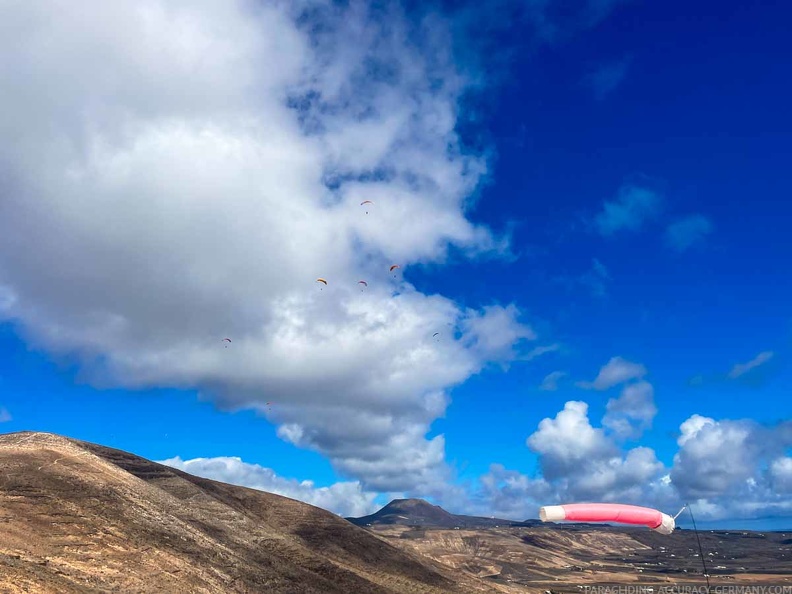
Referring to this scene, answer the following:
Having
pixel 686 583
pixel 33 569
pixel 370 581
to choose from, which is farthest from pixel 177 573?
pixel 686 583

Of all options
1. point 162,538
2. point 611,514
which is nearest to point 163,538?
point 162,538

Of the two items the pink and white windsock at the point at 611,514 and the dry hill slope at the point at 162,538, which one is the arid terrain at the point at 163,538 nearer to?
the dry hill slope at the point at 162,538

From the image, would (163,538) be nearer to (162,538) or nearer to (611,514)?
(162,538)

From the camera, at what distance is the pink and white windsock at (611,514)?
35125mm

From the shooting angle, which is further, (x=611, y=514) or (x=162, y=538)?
(x=162, y=538)

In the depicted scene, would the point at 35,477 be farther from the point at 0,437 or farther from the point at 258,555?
the point at 258,555

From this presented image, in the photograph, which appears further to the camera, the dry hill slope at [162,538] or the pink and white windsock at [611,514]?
the dry hill slope at [162,538]

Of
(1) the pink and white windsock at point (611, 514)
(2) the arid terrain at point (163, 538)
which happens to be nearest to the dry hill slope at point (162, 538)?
(2) the arid terrain at point (163, 538)

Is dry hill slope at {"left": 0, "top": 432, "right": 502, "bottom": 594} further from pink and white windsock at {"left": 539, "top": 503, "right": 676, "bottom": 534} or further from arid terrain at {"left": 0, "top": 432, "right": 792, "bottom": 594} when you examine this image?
pink and white windsock at {"left": 539, "top": 503, "right": 676, "bottom": 534}

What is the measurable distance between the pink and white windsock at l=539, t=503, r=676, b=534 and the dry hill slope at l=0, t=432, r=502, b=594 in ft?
121

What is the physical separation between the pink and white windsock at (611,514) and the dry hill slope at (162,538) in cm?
3703

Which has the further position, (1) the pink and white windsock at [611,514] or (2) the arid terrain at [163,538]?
(2) the arid terrain at [163,538]

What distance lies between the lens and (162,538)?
230 feet

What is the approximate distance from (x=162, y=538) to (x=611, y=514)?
55428 mm
